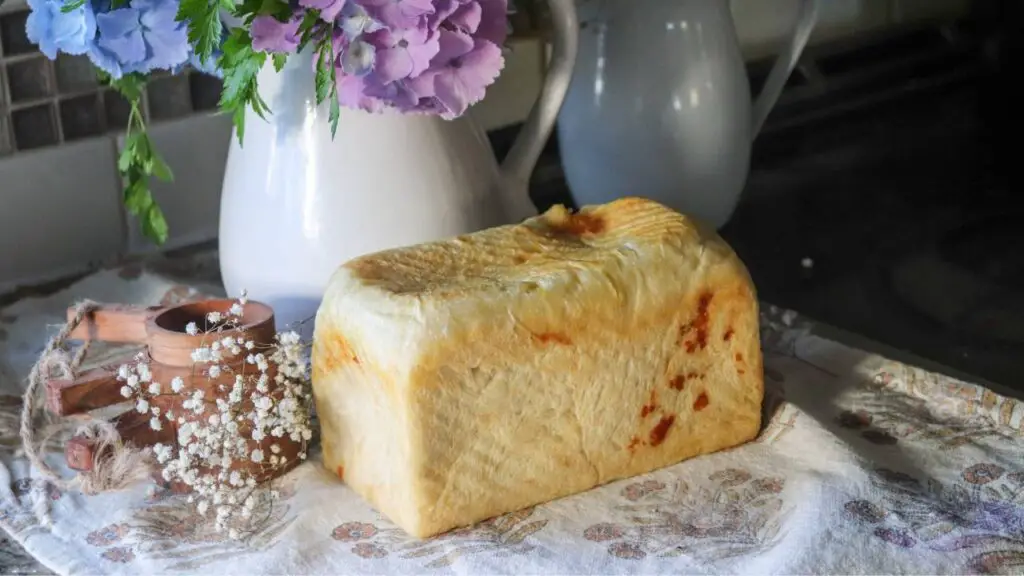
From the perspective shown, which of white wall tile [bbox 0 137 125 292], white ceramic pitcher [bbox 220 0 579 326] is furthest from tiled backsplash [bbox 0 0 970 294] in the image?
white ceramic pitcher [bbox 220 0 579 326]

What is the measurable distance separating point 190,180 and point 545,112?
0.41m

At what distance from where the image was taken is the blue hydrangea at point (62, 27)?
72 centimetres

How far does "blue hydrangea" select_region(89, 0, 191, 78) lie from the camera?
0.71m

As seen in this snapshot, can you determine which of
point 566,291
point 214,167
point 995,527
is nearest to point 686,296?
point 566,291

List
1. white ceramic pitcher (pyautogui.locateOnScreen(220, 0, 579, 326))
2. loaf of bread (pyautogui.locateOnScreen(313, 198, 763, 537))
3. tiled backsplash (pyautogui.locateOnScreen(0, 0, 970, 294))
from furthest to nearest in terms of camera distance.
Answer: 1. tiled backsplash (pyautogui.locateOnScreen(0, 0, 970, 294))
2. white ceramic pitcher (pyautogui.locateOnScreen(220, 0, 579, 326))
3. loaf of bread (pyautogui.locateOnScreen(313, 198, 763, 537))

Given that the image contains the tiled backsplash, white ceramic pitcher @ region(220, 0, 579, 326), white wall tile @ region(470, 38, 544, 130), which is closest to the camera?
white ceramic pitcher @ region(220, 0, 579, 326)

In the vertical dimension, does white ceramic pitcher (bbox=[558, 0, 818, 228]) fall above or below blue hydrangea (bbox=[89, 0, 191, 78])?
below

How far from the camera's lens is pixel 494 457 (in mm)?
661

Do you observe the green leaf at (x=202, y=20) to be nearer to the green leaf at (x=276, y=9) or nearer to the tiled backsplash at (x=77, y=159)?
the green leaf at (x=276, y=9)

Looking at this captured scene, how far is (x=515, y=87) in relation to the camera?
1.21 meters

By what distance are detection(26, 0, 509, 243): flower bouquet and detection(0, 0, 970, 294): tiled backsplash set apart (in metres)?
0.21

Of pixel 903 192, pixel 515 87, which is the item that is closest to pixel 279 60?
pixel 515 87

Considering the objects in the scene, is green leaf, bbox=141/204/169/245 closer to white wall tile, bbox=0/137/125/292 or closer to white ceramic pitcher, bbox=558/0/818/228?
white wall tile, bbox=0/137/125/292

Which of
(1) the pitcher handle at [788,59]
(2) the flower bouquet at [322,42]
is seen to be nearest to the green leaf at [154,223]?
(2) the flower bouquet at [322,42]
